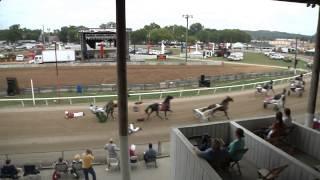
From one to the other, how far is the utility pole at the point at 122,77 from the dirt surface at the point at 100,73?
19969 millimetres

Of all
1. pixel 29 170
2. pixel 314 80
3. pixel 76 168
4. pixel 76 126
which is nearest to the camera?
pixel 29 170

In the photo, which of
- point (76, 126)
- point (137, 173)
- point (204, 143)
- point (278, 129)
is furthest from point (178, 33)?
point (204, 143)

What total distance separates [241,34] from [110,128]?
313 feet

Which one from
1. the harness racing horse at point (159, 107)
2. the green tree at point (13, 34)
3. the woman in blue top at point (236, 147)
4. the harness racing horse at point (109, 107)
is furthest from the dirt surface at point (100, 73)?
the green tree at point (13, 34)

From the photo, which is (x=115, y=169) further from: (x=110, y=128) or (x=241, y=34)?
(x=241, y=34)

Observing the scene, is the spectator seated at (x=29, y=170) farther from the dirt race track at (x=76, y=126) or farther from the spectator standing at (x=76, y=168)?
the dirt race track at (x=76, y=126)

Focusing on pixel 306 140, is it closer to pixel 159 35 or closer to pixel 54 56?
pixel 54 56

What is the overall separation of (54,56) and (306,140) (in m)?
36.0

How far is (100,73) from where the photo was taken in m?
29.4

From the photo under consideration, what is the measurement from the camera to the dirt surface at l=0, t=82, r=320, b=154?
9445 mm

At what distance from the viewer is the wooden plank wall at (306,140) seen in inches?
229

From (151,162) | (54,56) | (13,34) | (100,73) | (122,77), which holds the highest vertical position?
(13,34)

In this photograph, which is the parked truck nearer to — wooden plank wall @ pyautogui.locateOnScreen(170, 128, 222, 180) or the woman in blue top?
wooden plank wall @ pyautogui.locateOnScreen(170, 128, 222, 180)

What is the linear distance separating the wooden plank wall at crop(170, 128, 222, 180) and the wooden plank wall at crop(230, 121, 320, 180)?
1.12 meters
